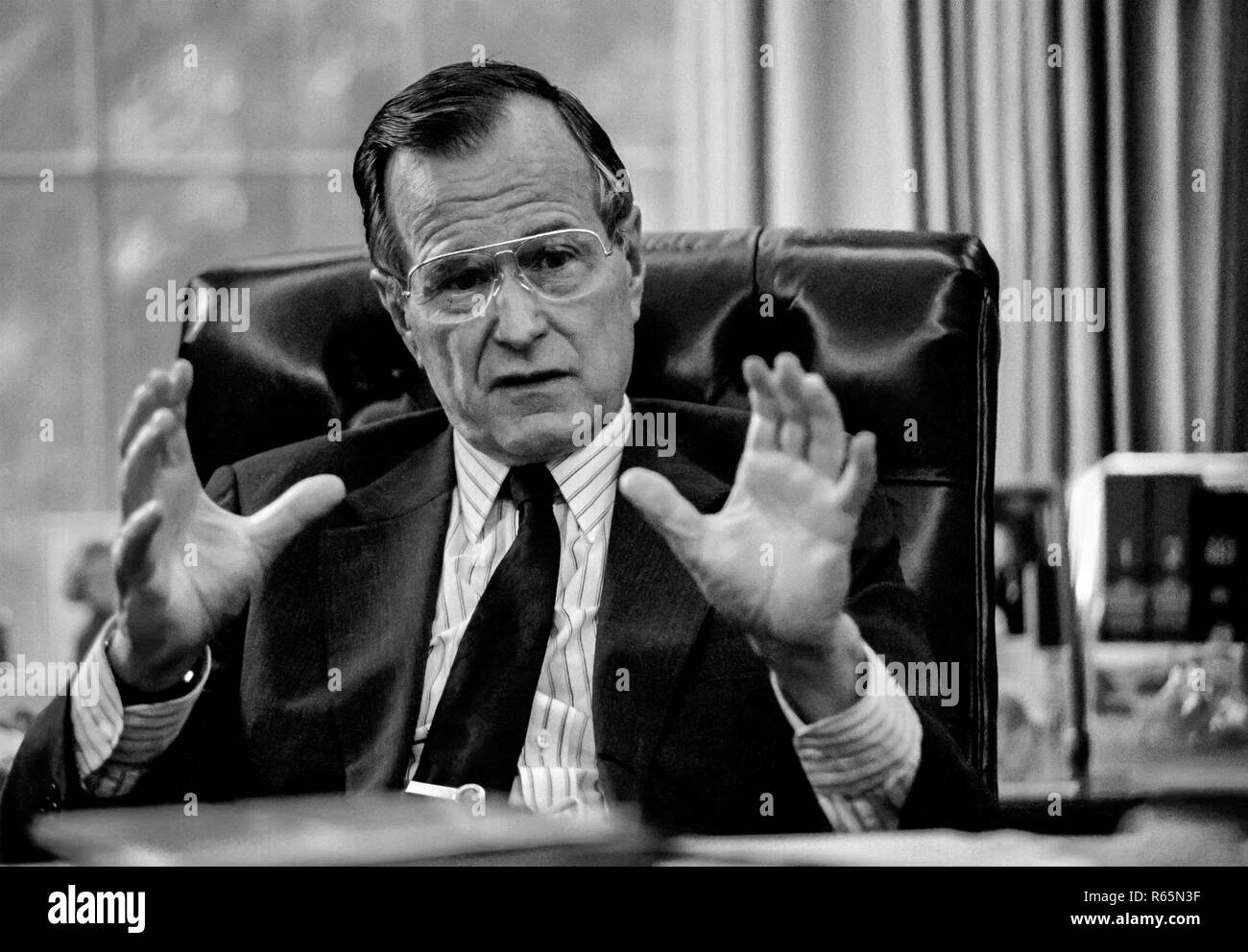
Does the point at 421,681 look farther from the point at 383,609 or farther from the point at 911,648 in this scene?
the point at 911,648

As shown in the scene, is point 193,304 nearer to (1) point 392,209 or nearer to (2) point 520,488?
(1) point 392,209

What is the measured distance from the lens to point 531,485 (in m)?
1.13

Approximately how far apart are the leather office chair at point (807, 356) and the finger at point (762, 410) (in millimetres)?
232

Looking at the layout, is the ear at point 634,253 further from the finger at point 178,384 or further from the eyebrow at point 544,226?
the finger at point 178,384

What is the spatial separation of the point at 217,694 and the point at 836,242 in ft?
2.29

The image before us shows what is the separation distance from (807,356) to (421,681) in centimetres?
46

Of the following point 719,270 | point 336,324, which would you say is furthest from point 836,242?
point 336,324

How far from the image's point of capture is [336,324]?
1.29m

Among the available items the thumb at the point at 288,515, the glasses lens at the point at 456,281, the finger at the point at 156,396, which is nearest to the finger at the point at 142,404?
the finger at the point at 156,396

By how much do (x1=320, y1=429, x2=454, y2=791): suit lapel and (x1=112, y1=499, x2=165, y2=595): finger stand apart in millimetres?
161

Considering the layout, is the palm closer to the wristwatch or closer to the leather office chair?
the leather office chair

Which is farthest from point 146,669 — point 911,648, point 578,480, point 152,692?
point 911,648

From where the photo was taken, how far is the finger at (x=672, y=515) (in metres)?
0.99

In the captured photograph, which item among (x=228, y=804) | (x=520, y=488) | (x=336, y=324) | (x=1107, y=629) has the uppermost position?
(x=336, y=324)
